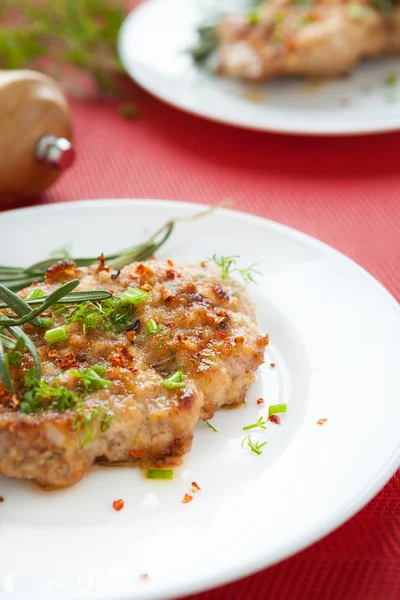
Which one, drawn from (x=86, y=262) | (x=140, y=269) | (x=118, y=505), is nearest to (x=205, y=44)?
(x=86, y=262)

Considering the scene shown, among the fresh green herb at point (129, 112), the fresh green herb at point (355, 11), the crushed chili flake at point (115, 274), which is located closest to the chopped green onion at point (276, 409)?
the crushed chili flake at point (115, 274)

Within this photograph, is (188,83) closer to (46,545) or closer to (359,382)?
(359,382)

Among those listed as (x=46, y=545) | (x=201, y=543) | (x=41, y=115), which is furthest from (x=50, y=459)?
(x=41, y=115)

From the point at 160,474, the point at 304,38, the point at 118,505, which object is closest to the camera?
the point at 118,505

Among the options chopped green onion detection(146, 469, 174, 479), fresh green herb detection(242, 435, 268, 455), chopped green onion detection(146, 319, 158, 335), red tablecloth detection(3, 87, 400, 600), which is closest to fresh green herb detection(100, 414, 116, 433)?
chopped green onion detection(146, 469, 174, 479)

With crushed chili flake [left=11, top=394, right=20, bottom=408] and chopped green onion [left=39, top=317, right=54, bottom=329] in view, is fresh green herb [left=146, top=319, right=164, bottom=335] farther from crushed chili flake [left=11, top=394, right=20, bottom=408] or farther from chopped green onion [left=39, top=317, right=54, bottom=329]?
crushed chili flake [left=11, top=394, right=20, bottom=408]

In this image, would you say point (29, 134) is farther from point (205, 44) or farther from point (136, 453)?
point (136, 453)

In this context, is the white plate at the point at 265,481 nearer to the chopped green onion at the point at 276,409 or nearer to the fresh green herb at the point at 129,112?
the chopped green onion at the point at 276,409
